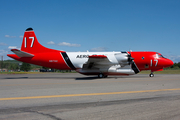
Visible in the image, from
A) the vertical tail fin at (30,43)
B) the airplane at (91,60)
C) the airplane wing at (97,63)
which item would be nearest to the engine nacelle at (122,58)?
the airplane at (91,60)

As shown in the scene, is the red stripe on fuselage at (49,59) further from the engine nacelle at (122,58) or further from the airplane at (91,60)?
the engine nacelle at (122,58)

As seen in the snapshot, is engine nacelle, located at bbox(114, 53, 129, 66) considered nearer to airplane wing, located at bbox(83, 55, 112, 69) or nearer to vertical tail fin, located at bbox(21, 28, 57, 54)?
airplane wing, located at bbox(83, 55, 112, 69)

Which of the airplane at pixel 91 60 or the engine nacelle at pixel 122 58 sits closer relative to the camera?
the engine nacelle at pixel 122 58

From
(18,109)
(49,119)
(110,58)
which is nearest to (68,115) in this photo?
(49,119)

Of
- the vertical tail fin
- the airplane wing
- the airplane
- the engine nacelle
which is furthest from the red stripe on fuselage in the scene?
the engine nacelle

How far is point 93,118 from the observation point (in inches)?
199

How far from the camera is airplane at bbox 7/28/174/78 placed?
74.8 feet

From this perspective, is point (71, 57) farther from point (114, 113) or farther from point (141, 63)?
point (114, 113)

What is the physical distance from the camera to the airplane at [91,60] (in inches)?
898

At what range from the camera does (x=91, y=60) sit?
22484 mm

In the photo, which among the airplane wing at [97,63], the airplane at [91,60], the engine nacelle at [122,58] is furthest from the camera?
the airplane at [91,60]

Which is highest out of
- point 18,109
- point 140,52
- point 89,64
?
point 140,52

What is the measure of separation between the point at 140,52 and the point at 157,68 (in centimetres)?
352

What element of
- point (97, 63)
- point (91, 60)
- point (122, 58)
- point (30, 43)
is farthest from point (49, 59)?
A: point (122, 58)
